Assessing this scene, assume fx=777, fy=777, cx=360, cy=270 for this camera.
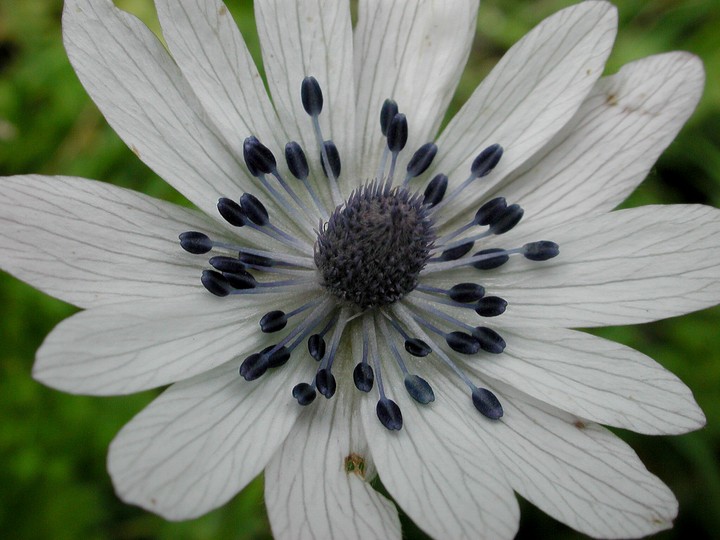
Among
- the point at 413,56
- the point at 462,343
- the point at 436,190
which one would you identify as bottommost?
the point at 462,343

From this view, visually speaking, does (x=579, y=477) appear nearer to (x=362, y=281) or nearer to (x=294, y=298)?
(x=362, y=281)

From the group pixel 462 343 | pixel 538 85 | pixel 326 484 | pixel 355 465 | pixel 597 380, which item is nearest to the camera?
pixel 326 484

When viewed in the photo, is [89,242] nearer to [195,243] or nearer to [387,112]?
[195,243]

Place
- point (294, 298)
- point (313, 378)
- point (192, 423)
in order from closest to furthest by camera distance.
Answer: point (192, 423) → point (313, 378) → point (294, 298)

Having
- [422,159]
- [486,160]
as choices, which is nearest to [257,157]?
[422,159]

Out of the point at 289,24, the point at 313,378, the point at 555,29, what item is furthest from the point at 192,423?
the point at 555,29

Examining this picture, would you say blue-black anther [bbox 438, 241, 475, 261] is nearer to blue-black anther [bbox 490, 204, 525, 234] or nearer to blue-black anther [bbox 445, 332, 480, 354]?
blue-black anther [bbox 490, 204, 525, 234]

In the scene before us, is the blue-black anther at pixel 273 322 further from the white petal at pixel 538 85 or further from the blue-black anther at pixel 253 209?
the white petal at pixel 538 85
